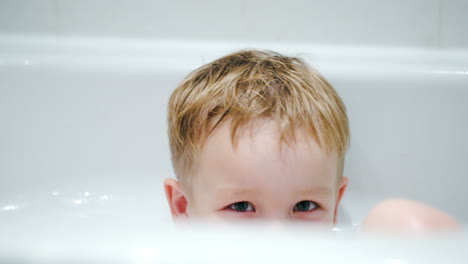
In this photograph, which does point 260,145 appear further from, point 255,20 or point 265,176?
point 255,20

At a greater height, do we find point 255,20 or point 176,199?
point 255,20

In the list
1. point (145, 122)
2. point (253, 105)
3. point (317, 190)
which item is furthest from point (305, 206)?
point (145, 122)

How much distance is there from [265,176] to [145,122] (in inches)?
21.5

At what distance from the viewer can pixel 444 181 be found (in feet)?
3.40

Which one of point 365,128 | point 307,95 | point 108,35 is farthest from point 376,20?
point 108,35

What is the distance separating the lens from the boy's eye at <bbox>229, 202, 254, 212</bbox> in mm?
615

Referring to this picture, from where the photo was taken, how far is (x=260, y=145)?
589 millimetres

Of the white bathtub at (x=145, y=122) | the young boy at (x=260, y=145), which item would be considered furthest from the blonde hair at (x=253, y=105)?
the white bathtub at (x=145, y=122)

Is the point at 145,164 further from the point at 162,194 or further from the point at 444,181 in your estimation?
the point at 444,181

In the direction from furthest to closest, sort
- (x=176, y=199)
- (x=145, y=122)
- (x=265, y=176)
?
(x=145, y=122)
(x=176, y=199)
(x=265, y=176)

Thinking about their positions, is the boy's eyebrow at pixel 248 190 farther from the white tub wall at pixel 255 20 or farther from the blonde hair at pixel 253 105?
the white tub wall at pixel 255 20

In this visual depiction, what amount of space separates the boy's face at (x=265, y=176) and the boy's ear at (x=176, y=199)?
0.32 ft

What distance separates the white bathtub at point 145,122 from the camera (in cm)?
100

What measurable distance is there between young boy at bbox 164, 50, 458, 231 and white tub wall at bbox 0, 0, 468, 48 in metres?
0.39
